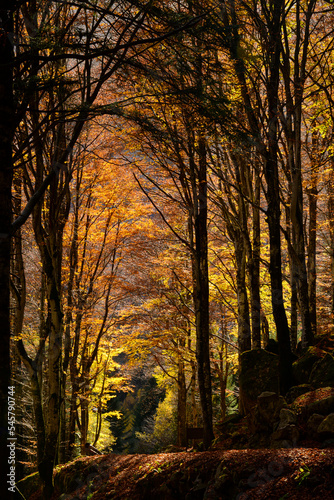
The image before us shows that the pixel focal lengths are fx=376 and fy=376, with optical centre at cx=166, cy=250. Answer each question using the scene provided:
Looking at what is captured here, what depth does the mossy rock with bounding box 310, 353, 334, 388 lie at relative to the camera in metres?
5.06

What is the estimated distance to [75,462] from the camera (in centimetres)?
740

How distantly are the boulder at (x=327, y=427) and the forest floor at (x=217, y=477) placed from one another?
18.2 inches

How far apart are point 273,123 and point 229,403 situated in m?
18.9

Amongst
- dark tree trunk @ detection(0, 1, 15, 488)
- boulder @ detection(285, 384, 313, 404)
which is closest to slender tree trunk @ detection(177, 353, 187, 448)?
boulder @ detection(285, 384, 313, 404)

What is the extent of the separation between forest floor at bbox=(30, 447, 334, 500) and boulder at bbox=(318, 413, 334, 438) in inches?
18.2

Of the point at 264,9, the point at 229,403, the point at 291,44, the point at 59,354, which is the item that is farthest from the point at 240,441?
the point at 229,403

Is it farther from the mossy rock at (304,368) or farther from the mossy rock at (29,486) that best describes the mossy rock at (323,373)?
the mossy rock at (29,486)

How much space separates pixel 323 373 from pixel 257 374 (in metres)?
1.41

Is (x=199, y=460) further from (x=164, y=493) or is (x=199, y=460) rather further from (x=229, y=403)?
(x=229, y=403)

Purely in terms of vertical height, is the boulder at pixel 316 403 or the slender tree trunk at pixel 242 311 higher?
the slender tree trunk at pixel 242 311

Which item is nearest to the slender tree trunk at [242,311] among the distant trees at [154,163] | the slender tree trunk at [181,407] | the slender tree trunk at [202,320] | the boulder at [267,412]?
the distant trees at [154,163]

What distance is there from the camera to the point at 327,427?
3.94 m

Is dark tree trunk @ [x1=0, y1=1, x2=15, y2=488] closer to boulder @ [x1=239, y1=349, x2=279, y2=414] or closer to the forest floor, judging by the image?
the forest floor

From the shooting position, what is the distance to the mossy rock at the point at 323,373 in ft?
16.6
